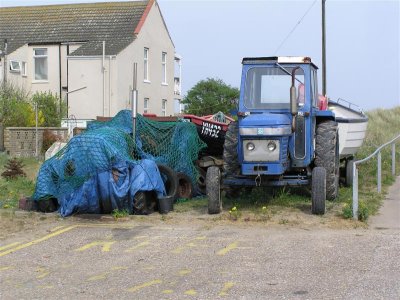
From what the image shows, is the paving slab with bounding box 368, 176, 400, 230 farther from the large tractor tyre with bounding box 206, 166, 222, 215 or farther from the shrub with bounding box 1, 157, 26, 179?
the shrub with bounding box 1, 157, 26, 179

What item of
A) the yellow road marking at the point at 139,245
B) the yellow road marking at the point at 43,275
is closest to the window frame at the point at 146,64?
the yellow road marking at the point at 139,245

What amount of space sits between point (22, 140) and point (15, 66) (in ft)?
32.3

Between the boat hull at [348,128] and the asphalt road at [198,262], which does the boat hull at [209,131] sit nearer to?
the boat hull at [348,128]

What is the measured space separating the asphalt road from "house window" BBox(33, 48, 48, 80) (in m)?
23.7

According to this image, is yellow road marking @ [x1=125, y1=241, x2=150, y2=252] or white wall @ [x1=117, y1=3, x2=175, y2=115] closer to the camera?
yellow road marking @ [x1=125, y1=241, x2=150, y2=252]

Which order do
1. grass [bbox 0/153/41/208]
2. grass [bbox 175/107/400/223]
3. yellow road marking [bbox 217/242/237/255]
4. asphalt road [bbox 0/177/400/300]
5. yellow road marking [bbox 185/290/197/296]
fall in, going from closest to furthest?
yellow road marking [bbox 185/290/197/296]
asphalt road [bbox 0/177/400/300]
yellow road marking [bbox 217/242/237/255]
grass [bbox 175/107/400/223]
grass [bbox 0/153/41/208]

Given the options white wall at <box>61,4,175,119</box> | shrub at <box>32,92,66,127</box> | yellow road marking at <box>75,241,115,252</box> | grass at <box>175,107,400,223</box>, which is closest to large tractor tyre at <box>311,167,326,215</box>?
grass at <box>175,107,400,223</box>

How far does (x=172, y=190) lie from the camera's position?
1222cm

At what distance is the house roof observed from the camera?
3173 centimetres

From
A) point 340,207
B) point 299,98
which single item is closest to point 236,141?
point 299,98

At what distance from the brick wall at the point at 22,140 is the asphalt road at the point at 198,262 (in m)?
13.2

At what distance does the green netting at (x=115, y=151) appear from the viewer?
11062 mm

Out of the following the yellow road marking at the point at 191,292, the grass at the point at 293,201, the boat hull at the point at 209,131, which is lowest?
the yellow road marking at the point at 191,292

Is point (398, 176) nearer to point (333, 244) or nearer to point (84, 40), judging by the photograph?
point (333, 244)
